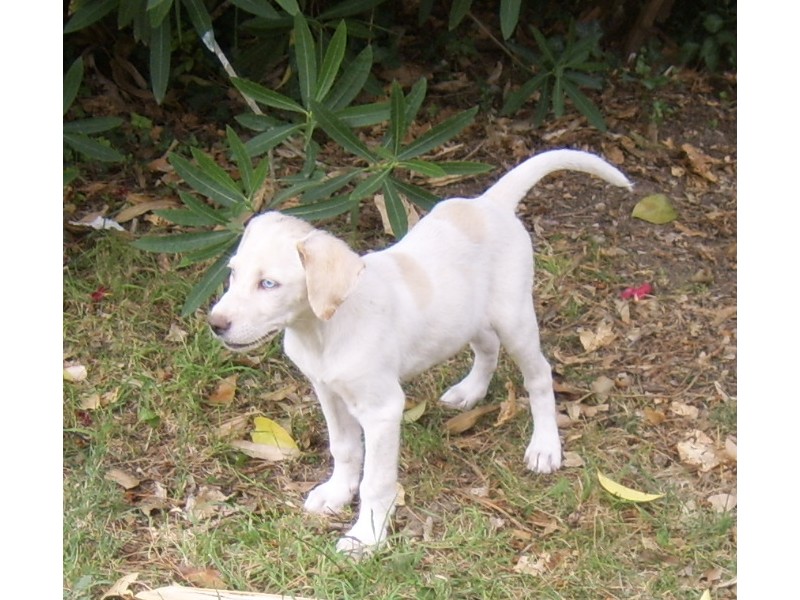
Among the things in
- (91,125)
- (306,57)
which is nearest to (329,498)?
(306,57)

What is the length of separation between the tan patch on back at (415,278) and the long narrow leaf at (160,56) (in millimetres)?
1771

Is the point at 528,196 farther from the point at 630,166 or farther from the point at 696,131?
the point at 696,131

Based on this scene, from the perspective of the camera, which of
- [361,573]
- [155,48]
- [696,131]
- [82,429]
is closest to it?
[361,573]

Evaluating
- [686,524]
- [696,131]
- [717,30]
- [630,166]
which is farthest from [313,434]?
[717,30]

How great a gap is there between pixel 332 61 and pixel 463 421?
1.50 m

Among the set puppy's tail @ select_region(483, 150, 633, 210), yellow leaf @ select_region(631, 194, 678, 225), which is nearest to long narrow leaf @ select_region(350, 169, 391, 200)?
puppy's tail @ select_region(483, 150, 633, 210)

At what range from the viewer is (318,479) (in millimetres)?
4215

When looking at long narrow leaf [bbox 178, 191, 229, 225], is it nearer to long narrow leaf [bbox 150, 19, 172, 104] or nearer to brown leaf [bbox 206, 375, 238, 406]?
brown leaf [bbox 206, 375, 238, 406]

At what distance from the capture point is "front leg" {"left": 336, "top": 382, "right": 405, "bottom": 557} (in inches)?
143

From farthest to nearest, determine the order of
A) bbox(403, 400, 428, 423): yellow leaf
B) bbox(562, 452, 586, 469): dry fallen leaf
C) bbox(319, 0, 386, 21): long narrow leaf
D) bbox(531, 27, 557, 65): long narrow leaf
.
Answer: bbox(531, 27, 557, 65): long narrow leaf
bbox(319, 0, 386, 21): long narrow leaf
bbox(403, 400, 428, 423): yellow leaf
bbox(562, 452, 586, 469): dry fallen leaf

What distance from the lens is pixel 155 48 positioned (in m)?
5.05

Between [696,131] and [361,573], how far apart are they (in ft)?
12.0

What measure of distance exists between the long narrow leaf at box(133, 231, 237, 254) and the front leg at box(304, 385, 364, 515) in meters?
0.82

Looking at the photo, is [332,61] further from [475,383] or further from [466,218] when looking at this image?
[475,383]
